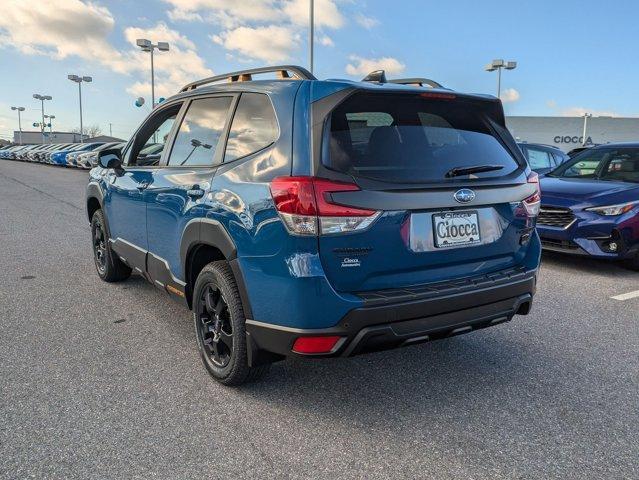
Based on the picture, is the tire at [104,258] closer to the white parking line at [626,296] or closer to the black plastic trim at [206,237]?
the black plastic trim at [206,237]

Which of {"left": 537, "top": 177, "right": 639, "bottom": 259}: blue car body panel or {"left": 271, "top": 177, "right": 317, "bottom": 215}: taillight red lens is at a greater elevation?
{"left": 271, "top": 177, "right": 317, "bottom": 215}: taillight red lens

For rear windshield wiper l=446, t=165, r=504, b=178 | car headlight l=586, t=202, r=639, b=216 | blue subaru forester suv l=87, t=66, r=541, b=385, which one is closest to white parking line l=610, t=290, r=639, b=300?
car headlight l=586, t=202, r=639, b=216

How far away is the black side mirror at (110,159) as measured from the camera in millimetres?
4508

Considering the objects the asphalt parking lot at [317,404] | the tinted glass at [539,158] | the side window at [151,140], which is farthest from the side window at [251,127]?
the tinted glass at [539,158]

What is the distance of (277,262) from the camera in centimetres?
257

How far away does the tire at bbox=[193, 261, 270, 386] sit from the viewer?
2924 millimetres

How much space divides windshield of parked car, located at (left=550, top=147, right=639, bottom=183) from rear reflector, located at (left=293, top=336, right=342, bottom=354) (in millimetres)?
5752

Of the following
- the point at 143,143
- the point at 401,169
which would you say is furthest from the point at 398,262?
the point at 143,143

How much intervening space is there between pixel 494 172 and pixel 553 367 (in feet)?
4.73

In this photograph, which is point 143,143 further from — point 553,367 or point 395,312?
point 553,367

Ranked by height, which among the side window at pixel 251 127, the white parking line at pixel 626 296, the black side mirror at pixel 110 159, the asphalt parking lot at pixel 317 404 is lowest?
the asphalt parking lot at pixel 317 404

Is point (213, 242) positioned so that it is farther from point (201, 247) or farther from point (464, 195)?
point (464, 195)

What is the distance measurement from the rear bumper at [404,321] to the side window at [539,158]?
8612mm

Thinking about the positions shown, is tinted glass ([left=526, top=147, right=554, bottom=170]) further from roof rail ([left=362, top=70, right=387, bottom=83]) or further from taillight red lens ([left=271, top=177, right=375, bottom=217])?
taillight red lens ([left=271, top=177, right=375, bottom=217])
